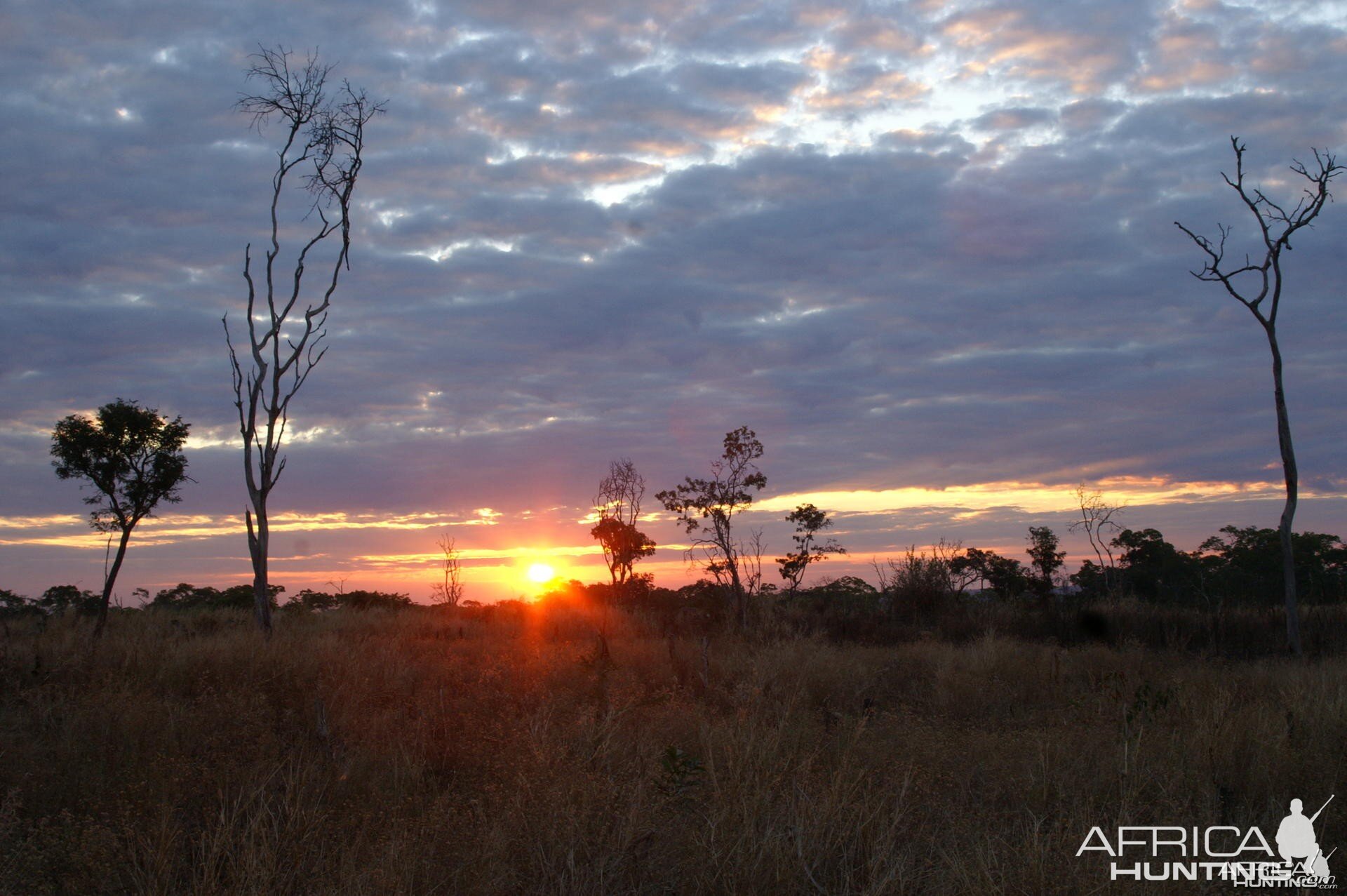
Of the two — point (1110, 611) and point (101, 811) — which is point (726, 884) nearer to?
point (101, 811)

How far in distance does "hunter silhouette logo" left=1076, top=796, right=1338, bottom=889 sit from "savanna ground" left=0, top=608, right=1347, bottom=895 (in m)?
0.16

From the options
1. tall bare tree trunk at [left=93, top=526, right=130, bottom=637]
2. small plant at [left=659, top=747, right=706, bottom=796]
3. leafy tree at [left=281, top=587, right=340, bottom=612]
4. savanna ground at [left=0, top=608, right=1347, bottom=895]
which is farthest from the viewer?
leafy tree at [left=281, top=587, right=340, bottom=612]

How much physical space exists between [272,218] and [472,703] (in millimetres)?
11742

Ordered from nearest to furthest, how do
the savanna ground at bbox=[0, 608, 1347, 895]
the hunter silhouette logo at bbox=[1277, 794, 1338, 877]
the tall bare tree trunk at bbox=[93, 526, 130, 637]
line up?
the savanna ground at bbox=[0, 608, 1347, 895]
the hunter silhouette logo at bbox=[1277, 794, 1338, 877]
the tall bare tree trunk at bbox=[93, 526, 130, 637]

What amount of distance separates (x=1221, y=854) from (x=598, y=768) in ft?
15.0

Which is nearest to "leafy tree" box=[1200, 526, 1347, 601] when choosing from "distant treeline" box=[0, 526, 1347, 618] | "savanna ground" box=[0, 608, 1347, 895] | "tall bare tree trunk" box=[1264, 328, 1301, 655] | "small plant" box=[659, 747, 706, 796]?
"distant treeline" box=[0, 526, 1347, 618]

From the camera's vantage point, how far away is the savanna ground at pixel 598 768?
17.2 ft

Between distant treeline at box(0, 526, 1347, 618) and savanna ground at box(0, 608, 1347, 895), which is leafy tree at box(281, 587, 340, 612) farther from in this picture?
savanna ground at box(0, 608, 1347, 895)

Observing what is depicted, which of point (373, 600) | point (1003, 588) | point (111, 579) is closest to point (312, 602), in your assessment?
point (373, 600)

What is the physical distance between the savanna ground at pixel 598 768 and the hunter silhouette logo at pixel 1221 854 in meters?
0.16

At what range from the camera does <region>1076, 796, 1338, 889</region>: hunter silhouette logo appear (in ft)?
17.8

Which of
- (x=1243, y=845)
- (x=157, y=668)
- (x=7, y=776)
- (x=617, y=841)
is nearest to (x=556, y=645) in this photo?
(x=157, y=668)

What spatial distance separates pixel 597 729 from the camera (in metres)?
8.20

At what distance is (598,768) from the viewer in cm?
682
